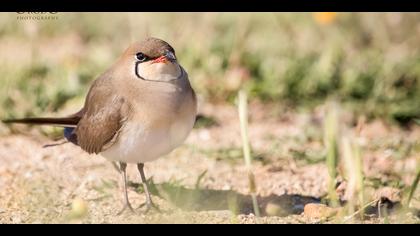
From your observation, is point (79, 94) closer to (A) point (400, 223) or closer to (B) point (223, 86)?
(B) point (223, 86)

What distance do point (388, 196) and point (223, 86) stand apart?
1.88 m

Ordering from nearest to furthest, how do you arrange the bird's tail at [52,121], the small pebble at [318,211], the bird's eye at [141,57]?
1. the small pebble at [318,211]
2. the bird's eye at [141,57]
3. the bird's tail at [52,121]

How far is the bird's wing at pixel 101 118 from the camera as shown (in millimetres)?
4340

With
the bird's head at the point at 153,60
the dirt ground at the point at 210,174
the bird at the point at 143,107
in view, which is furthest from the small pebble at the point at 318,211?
the bird's head at the point at 153,60

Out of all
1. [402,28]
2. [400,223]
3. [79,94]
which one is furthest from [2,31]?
[400,223]

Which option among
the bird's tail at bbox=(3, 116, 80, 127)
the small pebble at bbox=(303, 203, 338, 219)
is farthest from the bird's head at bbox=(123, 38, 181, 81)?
the small pebble at bbox=(303, 203, 338, 219)

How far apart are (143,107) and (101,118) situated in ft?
0.97

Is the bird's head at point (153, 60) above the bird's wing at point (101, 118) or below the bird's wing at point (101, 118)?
above

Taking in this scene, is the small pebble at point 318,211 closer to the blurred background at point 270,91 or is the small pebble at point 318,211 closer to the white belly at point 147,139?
the blurred background at point 270,91

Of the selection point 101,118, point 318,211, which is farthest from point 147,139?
point 318,211

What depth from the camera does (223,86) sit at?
621cm

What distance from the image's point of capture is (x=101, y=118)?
14.6 ft

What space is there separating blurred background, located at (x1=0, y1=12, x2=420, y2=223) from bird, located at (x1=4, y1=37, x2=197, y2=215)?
381 millimetres
